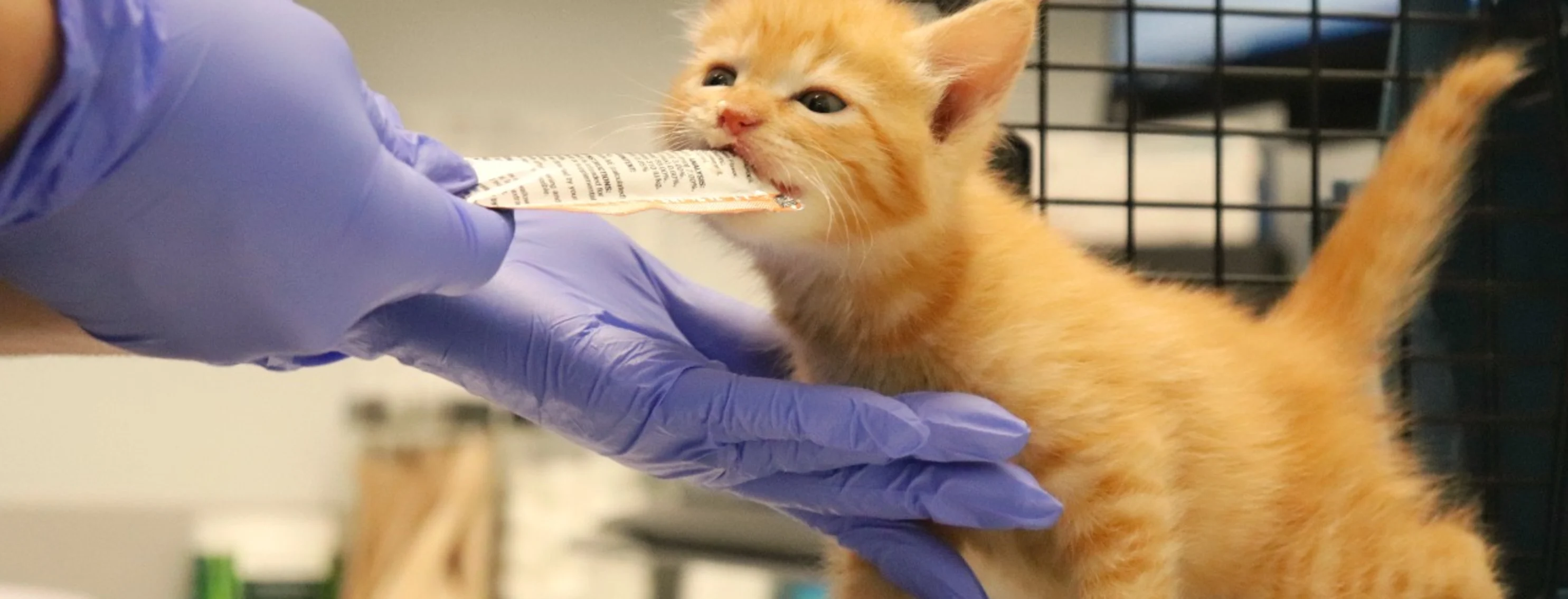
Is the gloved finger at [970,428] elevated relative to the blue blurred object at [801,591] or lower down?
elevated

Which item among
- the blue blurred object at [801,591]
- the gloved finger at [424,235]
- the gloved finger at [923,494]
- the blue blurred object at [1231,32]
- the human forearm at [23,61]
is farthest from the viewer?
the blue blurred object at [801,591]

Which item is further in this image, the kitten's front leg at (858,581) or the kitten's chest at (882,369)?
the kitten's front leg at (858,581)

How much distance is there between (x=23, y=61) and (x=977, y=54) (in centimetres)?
58

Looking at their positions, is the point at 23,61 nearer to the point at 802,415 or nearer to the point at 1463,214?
the point at 802,415

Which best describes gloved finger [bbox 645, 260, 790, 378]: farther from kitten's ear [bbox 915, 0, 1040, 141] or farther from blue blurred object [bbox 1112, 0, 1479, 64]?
blue blurred object [bbox 1112, 0, 1479, 64]

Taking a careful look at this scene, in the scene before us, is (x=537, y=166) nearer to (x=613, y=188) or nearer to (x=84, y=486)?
(x=613, y=188)

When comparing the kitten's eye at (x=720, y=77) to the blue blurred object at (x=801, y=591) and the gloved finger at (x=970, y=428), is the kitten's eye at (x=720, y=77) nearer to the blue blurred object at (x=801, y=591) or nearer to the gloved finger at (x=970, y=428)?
the gloved finger at (x=970, y=428)

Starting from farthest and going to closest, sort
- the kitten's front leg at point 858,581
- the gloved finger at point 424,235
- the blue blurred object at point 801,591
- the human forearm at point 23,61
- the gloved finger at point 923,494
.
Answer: the blue blurred object at point 801,591
the kitten's front leg at point 858,581
the gloved finger at point 923,494
the gloved finger at point 424,235
the human forearm at point 23,61

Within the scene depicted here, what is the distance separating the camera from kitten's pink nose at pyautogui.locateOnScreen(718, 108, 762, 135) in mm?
769

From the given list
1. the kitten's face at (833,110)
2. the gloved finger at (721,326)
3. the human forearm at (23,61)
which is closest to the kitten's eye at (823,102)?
the kitten's face at (833,110)

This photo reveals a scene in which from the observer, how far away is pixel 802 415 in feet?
2.67

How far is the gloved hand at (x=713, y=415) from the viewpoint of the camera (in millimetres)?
804

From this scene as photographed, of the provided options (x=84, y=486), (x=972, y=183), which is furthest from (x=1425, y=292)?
(x=84, y=486)

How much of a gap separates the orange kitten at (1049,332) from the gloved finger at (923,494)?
0.15ft
